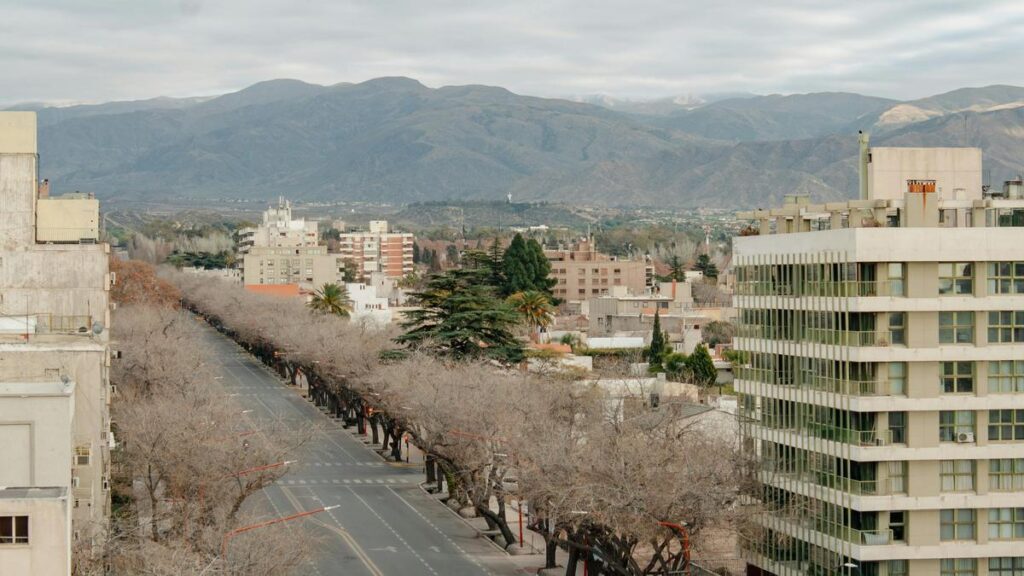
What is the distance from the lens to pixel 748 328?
66.4m

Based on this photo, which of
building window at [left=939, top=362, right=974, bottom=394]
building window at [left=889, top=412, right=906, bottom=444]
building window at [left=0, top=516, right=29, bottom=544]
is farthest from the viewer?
building window at [left=939, top=362, right=974, bottom=394]

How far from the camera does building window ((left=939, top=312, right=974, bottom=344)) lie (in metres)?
57.5

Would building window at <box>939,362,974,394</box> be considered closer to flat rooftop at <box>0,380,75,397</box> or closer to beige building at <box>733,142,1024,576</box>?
beige building at <box>733,142,1024,576</box>

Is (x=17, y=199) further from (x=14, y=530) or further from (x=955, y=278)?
(x=14, y=530)

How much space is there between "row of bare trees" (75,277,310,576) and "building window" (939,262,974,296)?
2167 cm

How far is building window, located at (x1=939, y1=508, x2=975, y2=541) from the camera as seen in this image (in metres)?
57.2

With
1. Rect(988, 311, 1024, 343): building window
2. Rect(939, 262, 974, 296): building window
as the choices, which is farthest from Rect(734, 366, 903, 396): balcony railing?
Rect(988, 311, 1024, 343): building window

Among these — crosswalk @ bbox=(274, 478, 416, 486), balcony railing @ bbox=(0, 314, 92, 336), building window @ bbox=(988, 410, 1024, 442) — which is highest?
balcony railing @ bbox=(0, 314, 92, 336)

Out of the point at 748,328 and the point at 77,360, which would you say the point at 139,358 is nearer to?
the point at 77,360

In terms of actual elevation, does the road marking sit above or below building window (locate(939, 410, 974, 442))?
below

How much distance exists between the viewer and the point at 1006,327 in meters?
57.9

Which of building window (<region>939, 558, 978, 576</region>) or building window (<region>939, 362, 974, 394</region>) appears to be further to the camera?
building window (<region>939, 362, 974, 394</region>)

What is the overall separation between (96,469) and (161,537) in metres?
6.88

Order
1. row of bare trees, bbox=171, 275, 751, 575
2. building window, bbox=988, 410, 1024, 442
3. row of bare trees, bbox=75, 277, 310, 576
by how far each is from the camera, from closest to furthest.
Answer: row of bare trees, bbox=75, 277, 310, 576, building window, bbox=988, 410, 1024, 442, row of bare trees, bbox=171, 275, 751, 575
